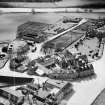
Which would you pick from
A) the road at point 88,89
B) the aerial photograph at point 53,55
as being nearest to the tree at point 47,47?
the aerial photograph at point 53,55

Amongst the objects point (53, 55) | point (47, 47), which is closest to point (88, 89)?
point (53, 55)

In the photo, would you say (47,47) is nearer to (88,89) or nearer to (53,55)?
(53,55)

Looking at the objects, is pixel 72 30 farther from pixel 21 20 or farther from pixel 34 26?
pixel 21 20

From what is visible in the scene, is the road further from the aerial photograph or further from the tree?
the tree

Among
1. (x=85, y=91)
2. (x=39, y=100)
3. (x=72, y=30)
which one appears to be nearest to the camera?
(x=39, y=100)

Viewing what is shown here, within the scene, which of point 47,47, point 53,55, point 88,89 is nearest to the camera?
point 88,89

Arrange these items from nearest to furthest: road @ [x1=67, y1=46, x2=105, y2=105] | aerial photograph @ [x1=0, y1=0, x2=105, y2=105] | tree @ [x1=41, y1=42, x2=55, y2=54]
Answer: road @ [x1=67, y1=46, x2=105, y2=105]
aerial photograph @ [x1=0, y1=0, x2=105, y2=105]
tree @ [x1=41, y1=42, x2=55, y2=54]

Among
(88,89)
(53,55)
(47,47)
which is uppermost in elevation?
(47,47)

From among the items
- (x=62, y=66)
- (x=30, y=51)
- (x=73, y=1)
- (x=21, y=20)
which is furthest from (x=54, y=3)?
(x=62, y=66)

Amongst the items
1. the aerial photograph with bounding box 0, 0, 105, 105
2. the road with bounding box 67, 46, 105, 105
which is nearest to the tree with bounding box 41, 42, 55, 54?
the aerial photograph with bounding box 0, 0, 105, 105
